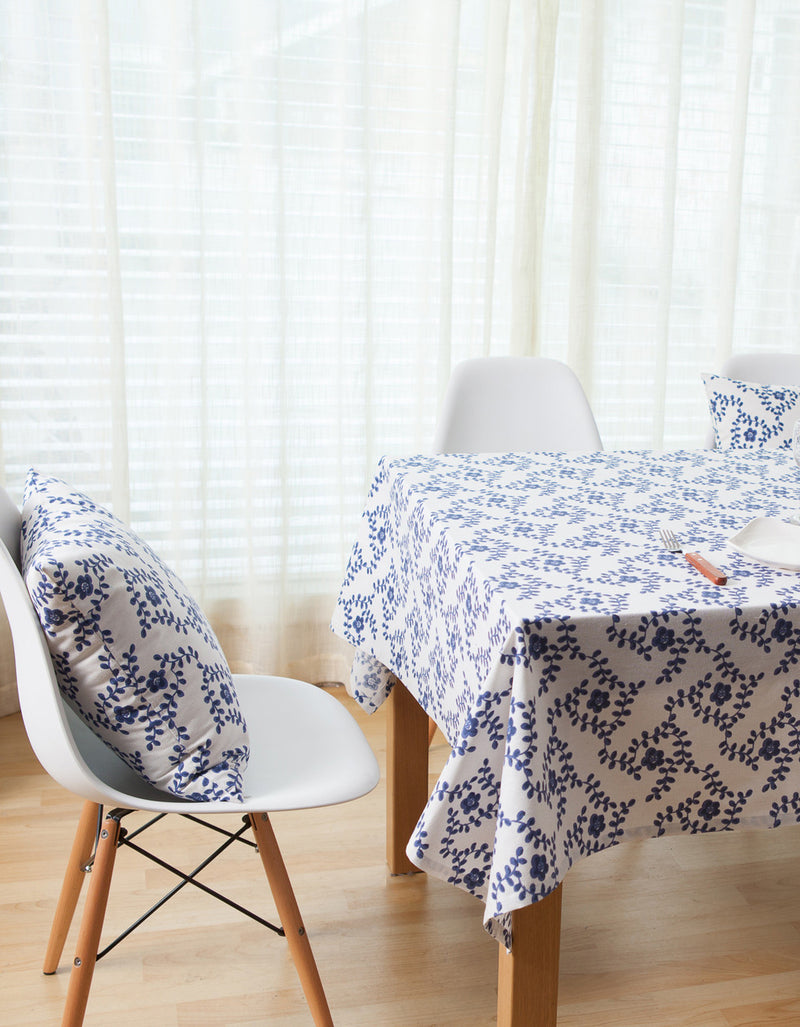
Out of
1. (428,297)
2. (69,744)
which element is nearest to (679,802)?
(69,744)

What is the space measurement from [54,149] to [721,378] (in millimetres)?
1646

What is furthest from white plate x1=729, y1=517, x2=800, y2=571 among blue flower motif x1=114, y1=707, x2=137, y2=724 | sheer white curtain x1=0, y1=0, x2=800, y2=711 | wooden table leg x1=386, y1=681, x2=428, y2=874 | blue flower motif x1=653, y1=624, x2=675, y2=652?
sheer white curtain x1=0, y1=0, x2=800, y2=711

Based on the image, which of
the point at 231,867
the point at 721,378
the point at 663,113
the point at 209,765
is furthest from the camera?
the point at 663,113

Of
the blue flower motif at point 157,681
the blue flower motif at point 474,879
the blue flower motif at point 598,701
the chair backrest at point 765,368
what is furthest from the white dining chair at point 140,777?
the chair backrest at point 765,368

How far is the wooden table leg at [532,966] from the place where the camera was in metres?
1.17

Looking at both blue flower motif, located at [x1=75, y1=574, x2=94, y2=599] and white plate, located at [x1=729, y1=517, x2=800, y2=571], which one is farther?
white plate, located at [x1=729, y1=517, x2=800, y2=571]

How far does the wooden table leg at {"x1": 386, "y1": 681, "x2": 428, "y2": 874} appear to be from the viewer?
1.81 m

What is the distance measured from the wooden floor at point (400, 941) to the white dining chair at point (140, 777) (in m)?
0.09

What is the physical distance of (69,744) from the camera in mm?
1180

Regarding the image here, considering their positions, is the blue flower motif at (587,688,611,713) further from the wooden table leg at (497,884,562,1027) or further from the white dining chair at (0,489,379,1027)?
the white dining chair at (0,489,379,1027)

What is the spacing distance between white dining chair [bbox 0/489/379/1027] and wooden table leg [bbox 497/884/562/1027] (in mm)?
270

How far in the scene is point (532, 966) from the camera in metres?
1.19

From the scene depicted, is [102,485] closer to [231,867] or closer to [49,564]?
[231,867]

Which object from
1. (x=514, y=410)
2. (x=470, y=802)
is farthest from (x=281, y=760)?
(x=514, y=410)
